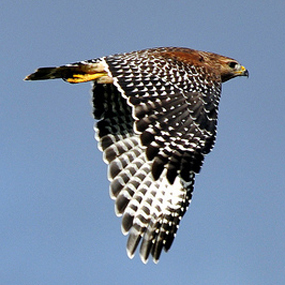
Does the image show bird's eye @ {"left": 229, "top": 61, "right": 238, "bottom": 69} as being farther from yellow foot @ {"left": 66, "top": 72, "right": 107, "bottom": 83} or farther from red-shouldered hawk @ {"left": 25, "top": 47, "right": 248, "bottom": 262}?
yellow foot @ {"left": 66, "top": 72, "right": 107, "bottom": 83}

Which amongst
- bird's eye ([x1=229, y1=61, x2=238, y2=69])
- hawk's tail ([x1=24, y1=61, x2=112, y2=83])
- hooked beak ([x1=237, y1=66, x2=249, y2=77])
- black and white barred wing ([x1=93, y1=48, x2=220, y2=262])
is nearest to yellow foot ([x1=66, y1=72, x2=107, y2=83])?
hawk's tail ([x1=24, y1=61, x2=112, y2=83])

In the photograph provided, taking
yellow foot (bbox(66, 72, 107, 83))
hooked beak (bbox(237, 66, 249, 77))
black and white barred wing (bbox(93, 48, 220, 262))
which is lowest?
black and white barred wing (bbox(93, 48, 220, 262))

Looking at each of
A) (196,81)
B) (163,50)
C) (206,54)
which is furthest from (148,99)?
(206,54)

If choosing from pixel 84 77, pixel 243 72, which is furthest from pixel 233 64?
pixel 84 77

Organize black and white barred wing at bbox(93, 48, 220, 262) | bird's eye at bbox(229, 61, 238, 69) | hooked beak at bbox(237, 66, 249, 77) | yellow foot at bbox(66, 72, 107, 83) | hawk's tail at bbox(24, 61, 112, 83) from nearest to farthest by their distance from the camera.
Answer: black and white barred wing at bbox(93, 48, 220, 262) < hawk's tail at bbox(24, 61, 112, 83) < yellow foot at bbox(66, 72, 107, 83) < bird's eye at bbox(229, 61, 238, 69) < hooked beak at bbox(237, 66, 249, 77)

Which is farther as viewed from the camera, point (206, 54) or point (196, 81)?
point (206, 54)

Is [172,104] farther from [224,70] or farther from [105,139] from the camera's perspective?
[224,70]

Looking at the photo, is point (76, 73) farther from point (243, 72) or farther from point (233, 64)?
point (243, 72)
